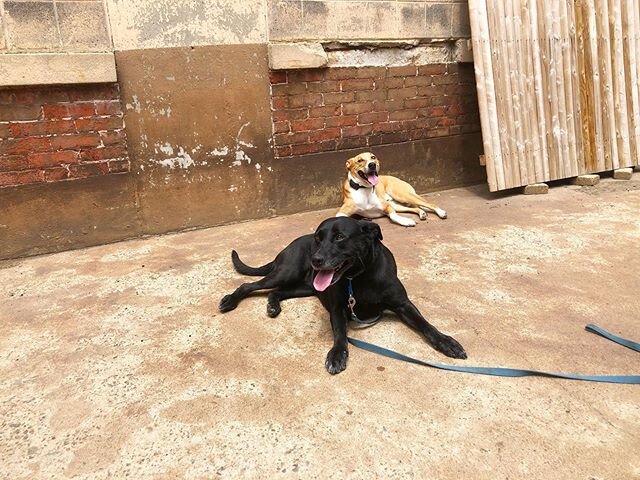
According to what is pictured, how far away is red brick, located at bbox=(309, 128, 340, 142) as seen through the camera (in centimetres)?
479

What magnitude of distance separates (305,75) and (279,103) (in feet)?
1.19

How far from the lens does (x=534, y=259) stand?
351 centimetres

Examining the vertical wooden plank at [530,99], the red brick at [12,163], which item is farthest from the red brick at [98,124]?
the vertical wooden plank at [530,99]

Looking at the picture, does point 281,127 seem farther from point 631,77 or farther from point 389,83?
point 631,77

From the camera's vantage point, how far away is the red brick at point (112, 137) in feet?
13.2

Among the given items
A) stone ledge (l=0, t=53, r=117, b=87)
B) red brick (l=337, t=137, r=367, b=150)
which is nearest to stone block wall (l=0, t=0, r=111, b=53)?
stone ledge (l=0, t=53, r=117, b=87)

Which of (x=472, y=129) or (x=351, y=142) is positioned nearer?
(x=351, y=142)

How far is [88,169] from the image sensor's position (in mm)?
4027

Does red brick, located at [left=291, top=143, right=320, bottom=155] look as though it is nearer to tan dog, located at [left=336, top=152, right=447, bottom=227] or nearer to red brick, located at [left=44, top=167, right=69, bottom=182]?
tan dog, located at [left=336, top=152, right=447, bottom=227]

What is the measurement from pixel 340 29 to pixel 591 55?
9.26 ft

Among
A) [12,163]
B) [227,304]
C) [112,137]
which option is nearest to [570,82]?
[227,304]

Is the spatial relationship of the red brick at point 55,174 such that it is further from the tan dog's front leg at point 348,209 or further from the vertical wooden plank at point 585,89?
the vertical wooden plank at point 585,89

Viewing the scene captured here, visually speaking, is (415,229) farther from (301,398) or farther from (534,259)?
(301,398)

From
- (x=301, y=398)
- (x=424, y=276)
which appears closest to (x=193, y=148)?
(x=424, y=276)
